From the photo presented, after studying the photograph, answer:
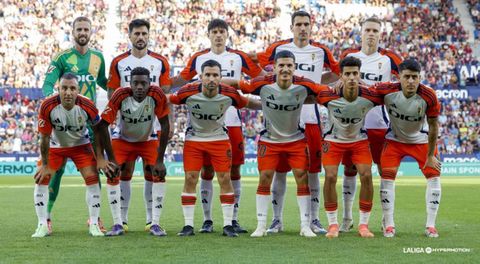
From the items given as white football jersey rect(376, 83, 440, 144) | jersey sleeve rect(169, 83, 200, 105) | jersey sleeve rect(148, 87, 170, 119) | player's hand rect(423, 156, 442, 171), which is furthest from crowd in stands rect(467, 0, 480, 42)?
jersey sleeve rect(148, 87, 170, 119)

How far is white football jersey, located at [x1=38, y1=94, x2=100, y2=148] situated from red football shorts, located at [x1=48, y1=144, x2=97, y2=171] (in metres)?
0.07

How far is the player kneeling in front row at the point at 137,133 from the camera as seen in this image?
1023 centimetres

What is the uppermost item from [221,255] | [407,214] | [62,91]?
[62,91]

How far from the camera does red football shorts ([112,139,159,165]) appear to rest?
10.7m

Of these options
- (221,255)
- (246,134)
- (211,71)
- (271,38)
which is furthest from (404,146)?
(271,38)

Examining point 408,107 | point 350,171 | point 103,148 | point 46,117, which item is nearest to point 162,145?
point 103,148

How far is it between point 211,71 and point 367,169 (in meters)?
2.30

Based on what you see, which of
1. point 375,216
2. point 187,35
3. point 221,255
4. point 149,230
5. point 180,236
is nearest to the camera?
point 221,255

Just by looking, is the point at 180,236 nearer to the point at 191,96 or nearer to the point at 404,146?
the point at 191,96

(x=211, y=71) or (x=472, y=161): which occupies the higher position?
(x=211, y=71)

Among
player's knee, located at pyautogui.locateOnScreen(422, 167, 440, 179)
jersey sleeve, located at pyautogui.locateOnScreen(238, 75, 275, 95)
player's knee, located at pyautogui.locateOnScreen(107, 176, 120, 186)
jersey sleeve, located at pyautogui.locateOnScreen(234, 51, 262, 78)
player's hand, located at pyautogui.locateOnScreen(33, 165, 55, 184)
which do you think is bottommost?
player's knee, located at pyautogui.locateOnScreen(107, 176, 120, 186)

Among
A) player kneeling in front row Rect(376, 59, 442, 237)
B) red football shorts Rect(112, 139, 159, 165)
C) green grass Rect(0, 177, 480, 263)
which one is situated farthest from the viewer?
red football shorts Rect(112, 139, 159, 165)

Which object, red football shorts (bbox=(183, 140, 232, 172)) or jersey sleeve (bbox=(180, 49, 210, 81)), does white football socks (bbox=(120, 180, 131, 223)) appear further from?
jersey sleeve (bbox=(180, 49, 210, 81))

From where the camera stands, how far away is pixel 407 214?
14109 mm
